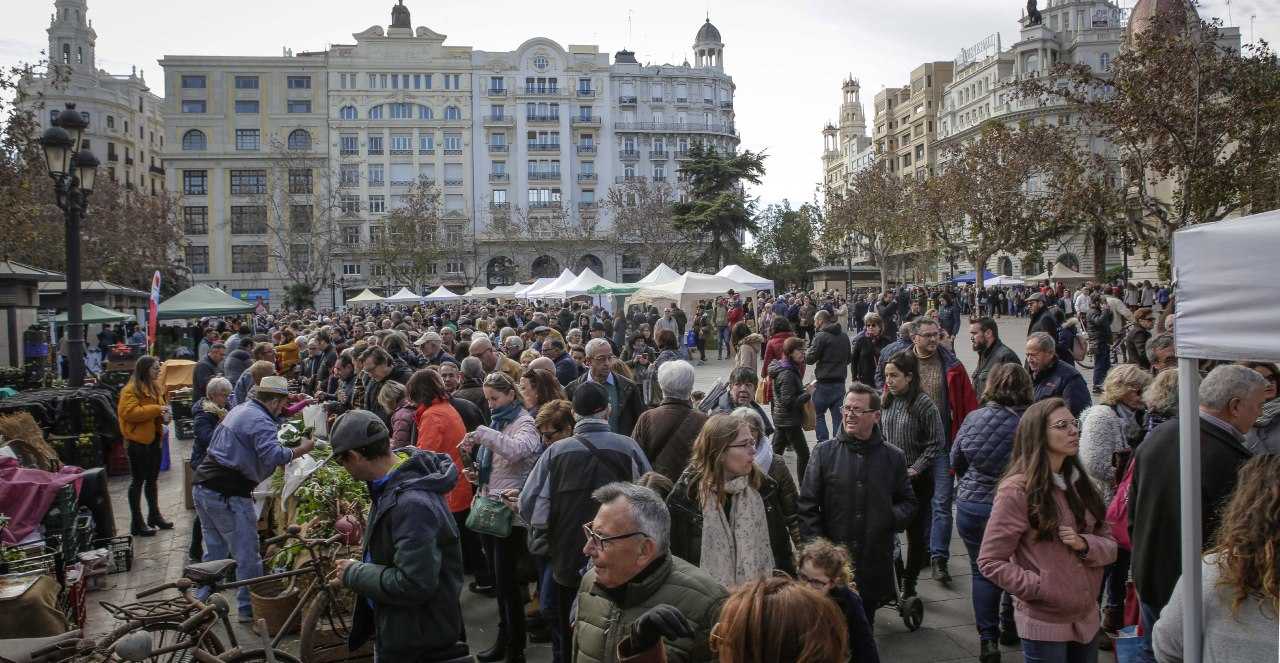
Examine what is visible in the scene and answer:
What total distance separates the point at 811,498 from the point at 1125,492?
1557mm

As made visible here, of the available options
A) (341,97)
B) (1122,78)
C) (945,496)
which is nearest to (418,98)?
(341,97)

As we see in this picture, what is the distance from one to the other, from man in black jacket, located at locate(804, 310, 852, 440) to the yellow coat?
6.46 m

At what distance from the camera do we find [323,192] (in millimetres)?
70438

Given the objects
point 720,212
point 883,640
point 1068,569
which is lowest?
point 883,640

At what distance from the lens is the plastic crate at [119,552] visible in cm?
720

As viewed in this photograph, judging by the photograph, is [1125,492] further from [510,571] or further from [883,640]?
[510,571]

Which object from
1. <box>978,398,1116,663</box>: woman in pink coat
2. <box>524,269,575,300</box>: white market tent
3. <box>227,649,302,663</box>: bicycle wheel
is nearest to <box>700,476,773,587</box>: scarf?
<box>978,398,1116,663</box>: woman in pink coat

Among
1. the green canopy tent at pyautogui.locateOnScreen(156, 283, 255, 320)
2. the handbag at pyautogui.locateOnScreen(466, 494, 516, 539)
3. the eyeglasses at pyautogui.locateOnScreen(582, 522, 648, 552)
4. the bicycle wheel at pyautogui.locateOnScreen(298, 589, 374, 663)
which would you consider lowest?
the bicycle wheel at pyautogui.locateOnScreen(298, 589, 374, 663)

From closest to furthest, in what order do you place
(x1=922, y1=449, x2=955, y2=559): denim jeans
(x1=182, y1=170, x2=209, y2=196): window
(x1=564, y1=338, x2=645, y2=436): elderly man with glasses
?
(x1=922, y1=449, x2=955, y2=559): denim jeans → (x1=564, y1=338, x2=645, y2=436): elderly man with glasses → (x1=182, y1=170, x2=209, y2=196): window

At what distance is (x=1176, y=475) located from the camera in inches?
138

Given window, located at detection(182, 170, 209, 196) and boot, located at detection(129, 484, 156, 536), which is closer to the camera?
boot, located at detection(129, 484, 156, 536)

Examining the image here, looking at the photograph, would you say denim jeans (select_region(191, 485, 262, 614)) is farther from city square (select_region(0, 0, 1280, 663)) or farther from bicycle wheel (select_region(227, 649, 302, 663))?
bicycle wheel (select_region(227, 649, 302, 663))

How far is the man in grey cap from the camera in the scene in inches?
131

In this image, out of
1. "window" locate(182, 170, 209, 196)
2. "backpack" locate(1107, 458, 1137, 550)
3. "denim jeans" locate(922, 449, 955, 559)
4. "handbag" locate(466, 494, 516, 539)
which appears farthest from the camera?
"window" locate(182, 170, 209, 196)
